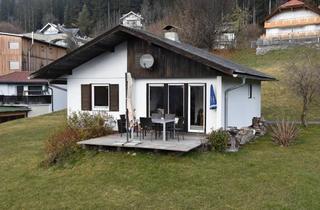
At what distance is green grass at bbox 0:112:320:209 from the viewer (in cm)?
782

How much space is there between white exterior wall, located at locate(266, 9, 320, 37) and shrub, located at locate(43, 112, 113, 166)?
3728cm

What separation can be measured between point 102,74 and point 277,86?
18.4 m

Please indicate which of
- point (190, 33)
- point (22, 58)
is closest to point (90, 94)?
point (190, 33)

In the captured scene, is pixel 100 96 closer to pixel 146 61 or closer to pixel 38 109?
pixel 146 61

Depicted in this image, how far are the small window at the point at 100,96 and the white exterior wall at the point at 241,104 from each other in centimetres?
499

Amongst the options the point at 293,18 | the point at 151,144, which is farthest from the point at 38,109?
the point at 293,18

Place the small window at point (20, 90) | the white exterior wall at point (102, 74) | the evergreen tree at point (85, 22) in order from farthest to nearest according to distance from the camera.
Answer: the evergreen tree at point (85, 22), the small window at point (20, 90), the white exterior wall at point (102, 74)

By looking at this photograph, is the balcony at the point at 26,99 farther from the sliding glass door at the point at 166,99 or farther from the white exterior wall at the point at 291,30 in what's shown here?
the white exterior wall at the point at 291,30

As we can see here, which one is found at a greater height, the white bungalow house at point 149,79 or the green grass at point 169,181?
the white bungalow house at point 149,79

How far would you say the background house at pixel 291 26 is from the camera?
40.9m

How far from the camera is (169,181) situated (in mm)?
9078

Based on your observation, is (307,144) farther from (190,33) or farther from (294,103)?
(190,33)

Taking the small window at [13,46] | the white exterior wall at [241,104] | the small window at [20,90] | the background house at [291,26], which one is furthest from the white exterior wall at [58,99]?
the white exterior wall at [241,104]

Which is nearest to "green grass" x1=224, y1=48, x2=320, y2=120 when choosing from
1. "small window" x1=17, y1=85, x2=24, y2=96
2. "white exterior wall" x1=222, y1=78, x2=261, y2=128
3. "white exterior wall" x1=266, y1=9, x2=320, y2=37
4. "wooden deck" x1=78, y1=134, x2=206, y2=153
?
"white exterior wall" x1=222, y1=78, x2=261, y2=128
